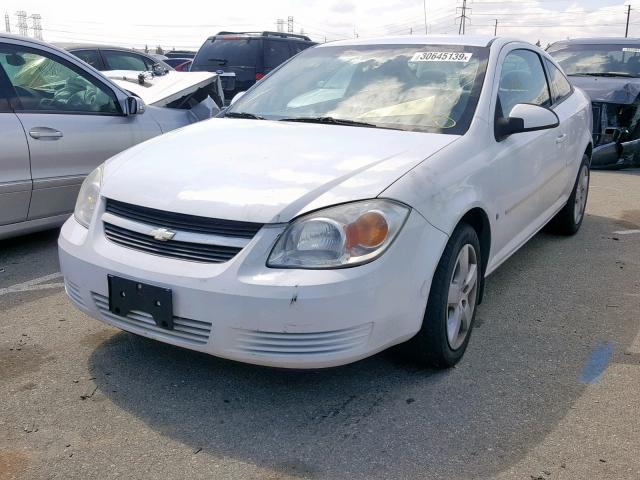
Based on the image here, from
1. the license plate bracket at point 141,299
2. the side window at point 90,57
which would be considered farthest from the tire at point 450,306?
the side window at point 90,57

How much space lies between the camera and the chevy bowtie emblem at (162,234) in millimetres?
2730

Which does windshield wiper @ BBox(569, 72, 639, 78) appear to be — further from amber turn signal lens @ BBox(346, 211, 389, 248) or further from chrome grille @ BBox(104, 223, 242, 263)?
chrome grille @ BBox(104, 223, 242, 263)

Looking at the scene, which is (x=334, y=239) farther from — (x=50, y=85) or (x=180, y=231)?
(x=50, y=85)

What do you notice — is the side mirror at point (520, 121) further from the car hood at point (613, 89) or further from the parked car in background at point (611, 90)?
the car hood at point (613, 89)

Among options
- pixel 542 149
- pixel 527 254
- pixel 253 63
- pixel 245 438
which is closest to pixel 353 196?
pixel 245 438

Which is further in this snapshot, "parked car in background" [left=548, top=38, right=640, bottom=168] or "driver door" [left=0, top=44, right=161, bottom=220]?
"parked car in background" [left=548, top=38, right=640, bottom=168]

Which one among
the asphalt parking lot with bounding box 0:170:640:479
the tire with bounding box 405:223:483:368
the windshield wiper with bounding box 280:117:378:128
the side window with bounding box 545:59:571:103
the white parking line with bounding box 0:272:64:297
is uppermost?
the side window with bounding box 545:59:571:103

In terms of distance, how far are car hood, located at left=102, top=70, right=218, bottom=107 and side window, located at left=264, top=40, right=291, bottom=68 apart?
16.4ft

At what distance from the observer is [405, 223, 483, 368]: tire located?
2943 mm

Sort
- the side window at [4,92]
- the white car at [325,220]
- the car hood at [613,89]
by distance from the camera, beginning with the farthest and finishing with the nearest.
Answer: the car hood at [613,89] < the side window at [4,92] < the white car at [325,220]

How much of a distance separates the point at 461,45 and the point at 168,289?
2381 mm

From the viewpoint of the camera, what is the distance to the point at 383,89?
12.6ft

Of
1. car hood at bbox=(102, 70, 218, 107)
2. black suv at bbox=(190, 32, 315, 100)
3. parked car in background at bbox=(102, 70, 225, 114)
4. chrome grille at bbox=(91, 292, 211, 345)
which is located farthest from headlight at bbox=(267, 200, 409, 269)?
black suv at bbox=(190, 32, 315, 100)

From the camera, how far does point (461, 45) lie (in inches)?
158
